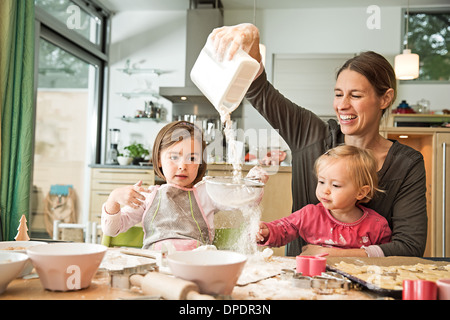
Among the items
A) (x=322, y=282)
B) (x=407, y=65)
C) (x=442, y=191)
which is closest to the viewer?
(x=322, y=282)

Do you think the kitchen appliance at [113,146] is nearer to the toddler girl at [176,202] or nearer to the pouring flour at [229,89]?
the toddler girl at [176,202]

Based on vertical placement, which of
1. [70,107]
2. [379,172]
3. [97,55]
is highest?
[97,55]

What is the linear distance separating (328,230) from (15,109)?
96.0 inches

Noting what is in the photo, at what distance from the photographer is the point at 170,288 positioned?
601 millimetres

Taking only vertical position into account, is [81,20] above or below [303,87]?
above

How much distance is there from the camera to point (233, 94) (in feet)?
3.25

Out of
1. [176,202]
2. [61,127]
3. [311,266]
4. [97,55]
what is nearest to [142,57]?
[97,55]

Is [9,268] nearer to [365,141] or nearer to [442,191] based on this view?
[365,141]

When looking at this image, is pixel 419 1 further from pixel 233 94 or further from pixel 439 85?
pixel 233 94

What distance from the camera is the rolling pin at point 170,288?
58 cm

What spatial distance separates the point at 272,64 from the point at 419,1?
170 cm

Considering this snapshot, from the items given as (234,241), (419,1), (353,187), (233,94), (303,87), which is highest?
(419,1)
